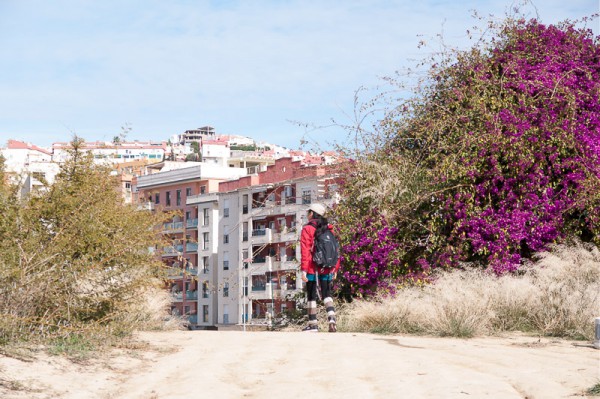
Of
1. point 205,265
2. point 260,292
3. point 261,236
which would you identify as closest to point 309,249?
point 260,292

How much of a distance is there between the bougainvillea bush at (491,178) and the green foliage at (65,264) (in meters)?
5.17

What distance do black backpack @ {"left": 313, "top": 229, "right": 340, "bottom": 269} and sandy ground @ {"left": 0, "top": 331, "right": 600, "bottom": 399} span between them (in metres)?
2.67

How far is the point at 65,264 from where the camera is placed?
955cm

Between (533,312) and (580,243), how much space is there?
3.27 metres

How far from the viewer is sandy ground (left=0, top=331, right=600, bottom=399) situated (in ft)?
22.8

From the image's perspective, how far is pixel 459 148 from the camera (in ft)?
51.7

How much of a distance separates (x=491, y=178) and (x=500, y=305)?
408cm

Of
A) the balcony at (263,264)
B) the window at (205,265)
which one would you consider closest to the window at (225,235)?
the window at (205,265)

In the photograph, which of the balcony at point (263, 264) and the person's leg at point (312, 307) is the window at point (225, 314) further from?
the person's leg at point (312, 307)

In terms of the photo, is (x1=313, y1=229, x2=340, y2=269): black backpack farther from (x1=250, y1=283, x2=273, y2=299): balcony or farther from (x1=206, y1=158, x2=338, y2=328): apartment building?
(x1=250, y1=283, x2=273, y2=299): balcony

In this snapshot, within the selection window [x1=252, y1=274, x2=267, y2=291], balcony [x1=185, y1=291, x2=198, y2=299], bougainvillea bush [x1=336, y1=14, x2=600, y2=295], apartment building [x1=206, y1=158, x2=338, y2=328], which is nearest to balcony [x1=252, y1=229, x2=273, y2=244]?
apartment building [x1=206, y1=158, x2=338, y2=328]

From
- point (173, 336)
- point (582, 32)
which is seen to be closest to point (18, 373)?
point (173, 336)

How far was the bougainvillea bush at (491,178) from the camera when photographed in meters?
15.0

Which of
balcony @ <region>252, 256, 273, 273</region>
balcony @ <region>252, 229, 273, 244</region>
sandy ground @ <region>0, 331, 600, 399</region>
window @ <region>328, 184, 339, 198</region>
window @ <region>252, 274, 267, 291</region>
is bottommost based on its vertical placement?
sandy ground @ <region>0, 331, 600, 399</region>
